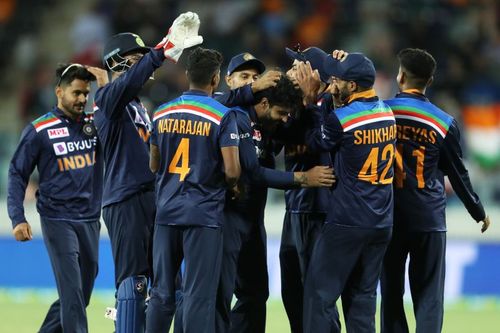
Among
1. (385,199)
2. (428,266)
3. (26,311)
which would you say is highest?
(385,199)

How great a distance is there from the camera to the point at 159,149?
689 cm

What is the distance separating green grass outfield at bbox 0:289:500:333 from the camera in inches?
373

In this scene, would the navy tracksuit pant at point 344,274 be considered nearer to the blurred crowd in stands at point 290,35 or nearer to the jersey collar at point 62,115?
the jersey collar at point 62,115

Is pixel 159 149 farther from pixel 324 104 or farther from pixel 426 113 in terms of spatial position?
pixel 426 113

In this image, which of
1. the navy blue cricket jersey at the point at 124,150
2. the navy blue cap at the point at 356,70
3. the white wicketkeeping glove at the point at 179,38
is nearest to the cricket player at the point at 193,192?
the white wicketkeeping glove at the point at 179,38

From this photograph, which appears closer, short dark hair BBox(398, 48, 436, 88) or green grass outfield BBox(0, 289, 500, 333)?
short dark hair BBox(398, 48, 436, 88)

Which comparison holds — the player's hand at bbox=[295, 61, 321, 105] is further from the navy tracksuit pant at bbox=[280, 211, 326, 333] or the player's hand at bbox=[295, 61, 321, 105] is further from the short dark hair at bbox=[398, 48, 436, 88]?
the navy tracksuit pant at bbox=[280, 211, 326, 333]

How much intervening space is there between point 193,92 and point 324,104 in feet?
3.10

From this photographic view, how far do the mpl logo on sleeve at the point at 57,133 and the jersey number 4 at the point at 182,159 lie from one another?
1.29 meters

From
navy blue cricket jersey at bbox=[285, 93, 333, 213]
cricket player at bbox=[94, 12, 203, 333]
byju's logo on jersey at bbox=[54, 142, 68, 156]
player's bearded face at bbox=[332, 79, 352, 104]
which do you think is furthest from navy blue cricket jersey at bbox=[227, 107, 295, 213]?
byju's logo on jersey at bbox=[54, 142, 68, 156]

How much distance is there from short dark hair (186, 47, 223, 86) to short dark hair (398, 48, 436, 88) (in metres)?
1.35

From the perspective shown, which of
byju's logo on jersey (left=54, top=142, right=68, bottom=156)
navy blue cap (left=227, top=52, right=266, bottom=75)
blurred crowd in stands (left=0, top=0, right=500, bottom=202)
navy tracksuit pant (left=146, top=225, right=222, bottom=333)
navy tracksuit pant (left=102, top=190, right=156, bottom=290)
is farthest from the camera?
blurred crowd in stands (left=0, top=0, right=500, bottom=202)

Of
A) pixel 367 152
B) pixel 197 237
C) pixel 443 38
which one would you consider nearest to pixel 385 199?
pixel 367 152

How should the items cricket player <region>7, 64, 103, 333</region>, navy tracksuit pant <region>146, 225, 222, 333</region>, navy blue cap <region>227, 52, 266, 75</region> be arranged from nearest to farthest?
1. navy tracksuit pant <region>146, 225, 222, 333</region>
2. navy blue cap <region>227, 52, 266, 75</region>
3. cricket player <region>7, 64, 103, 333</region>
